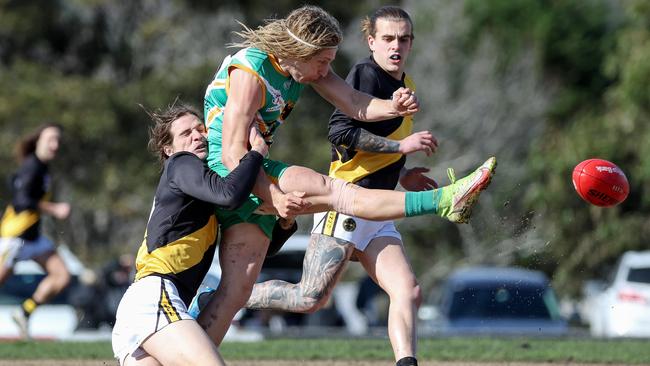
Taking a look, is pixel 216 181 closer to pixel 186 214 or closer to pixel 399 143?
pixel 186 214

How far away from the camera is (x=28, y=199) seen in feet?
39.8

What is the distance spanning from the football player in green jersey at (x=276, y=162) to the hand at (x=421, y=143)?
2 centimetres

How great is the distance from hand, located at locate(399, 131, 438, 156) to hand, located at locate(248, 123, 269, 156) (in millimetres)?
1000

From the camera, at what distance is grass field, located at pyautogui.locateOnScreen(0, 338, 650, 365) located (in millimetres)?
9422

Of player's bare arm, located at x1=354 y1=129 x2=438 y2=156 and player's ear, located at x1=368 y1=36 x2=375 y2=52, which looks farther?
player's ear, located at x1=368 y1=36 x2=375 y2=52

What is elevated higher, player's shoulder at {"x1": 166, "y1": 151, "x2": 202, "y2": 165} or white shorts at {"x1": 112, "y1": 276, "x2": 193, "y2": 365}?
player's shoulder at {"x1": 166, "y1": 151, "x2": 202, "y2": 165}

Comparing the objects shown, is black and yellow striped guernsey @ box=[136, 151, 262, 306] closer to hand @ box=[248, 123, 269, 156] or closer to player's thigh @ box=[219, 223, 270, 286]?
hand @ box=[248, 123, 269, 156]

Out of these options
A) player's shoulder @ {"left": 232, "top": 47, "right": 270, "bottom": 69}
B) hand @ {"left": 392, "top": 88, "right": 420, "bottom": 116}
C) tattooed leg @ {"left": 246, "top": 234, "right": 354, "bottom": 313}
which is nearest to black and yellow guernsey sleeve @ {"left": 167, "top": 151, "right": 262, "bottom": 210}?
player's shoulder @ {"left": 232, "top": 47, "right": 270, "bottom": 69}

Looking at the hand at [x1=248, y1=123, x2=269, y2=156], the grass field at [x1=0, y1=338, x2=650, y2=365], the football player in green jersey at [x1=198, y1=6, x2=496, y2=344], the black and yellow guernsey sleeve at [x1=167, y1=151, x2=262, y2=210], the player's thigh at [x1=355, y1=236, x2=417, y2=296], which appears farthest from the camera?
the grass field at [x1=0, y1=338, x2=650, y2=365]

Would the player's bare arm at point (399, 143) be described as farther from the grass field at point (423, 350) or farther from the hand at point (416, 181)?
the grass field at point (423, 350)

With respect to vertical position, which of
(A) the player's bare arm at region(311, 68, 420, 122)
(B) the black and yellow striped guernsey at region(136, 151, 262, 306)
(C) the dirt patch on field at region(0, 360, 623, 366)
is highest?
(A) the player's bare arm at region(311, 68, 420, 122)

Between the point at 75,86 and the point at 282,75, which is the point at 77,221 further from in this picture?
the point at 282,75

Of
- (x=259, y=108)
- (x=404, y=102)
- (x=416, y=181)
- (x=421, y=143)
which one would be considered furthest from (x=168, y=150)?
(x=416, y=181)

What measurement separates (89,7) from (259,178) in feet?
76.3
